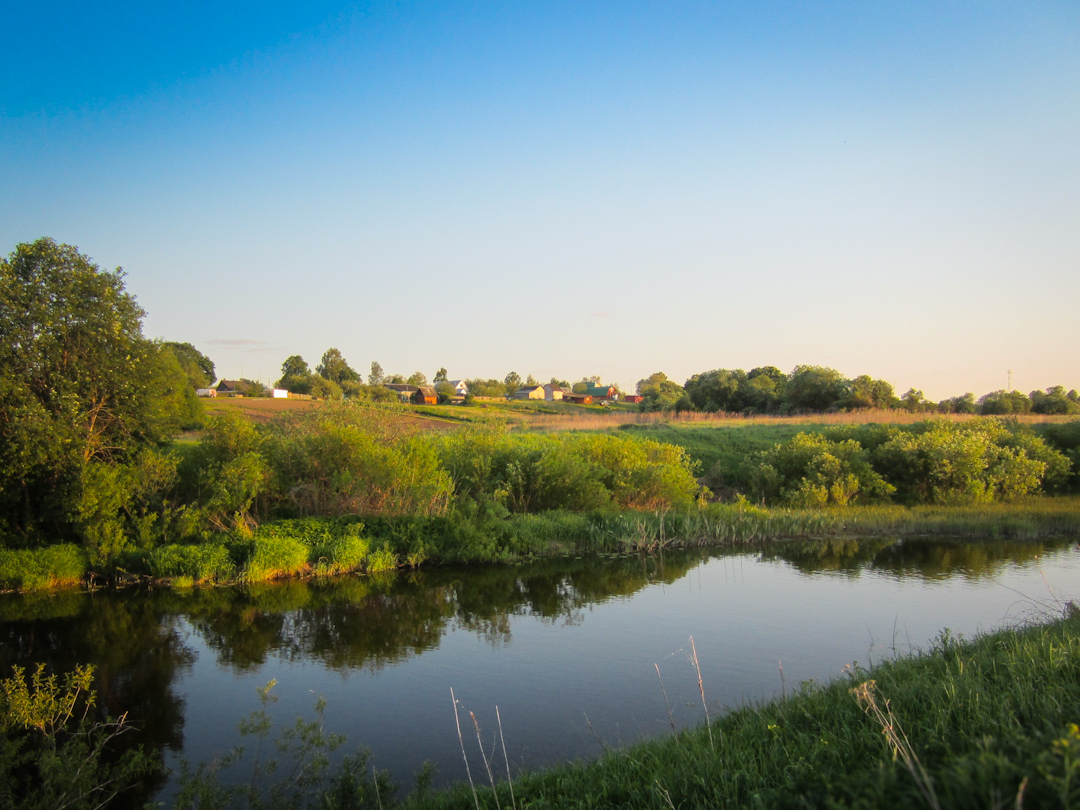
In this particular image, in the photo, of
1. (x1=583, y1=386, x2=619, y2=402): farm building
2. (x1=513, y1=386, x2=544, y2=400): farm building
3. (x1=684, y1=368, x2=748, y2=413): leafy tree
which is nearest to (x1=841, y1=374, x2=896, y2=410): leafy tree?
(x1=684, y1=368, x2=748, y2=413): leafy tree

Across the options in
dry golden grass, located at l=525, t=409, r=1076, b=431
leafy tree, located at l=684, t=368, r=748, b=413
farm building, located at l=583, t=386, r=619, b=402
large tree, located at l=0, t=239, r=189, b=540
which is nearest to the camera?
large tree, located at l=0, t=239, r=189, b=540

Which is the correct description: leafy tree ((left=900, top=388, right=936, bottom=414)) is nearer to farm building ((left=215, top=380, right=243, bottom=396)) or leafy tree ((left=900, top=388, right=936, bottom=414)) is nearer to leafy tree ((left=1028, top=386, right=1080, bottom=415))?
leafy tree ((left=1028, top=386, right=1080, bottom=415))

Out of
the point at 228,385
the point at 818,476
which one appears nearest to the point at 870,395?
the point at 818,476

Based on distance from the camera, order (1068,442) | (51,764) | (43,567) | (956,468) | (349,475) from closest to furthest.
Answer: (51,764)
(43,567)
(349,475)
(956,468)
(1068,442)

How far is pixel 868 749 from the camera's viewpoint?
15.7 feet

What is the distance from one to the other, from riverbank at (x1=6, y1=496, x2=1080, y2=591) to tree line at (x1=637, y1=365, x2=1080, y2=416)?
2815 centimetres

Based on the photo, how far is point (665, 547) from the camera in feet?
61.3

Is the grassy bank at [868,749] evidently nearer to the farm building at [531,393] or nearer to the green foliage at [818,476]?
the green foliage at [818,476]

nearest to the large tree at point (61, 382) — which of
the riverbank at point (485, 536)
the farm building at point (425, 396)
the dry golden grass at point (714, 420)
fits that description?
the riverbank at point (485, 536)

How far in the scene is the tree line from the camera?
48.4 metres

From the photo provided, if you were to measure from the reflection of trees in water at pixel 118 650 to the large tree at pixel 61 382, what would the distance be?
7.74ft

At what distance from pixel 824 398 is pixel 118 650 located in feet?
167

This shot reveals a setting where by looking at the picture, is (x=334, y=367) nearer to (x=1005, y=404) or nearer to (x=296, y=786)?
(x=1005, y=404)

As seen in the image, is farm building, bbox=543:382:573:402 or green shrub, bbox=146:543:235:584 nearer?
green shrub, bbox=146:543:235:584
